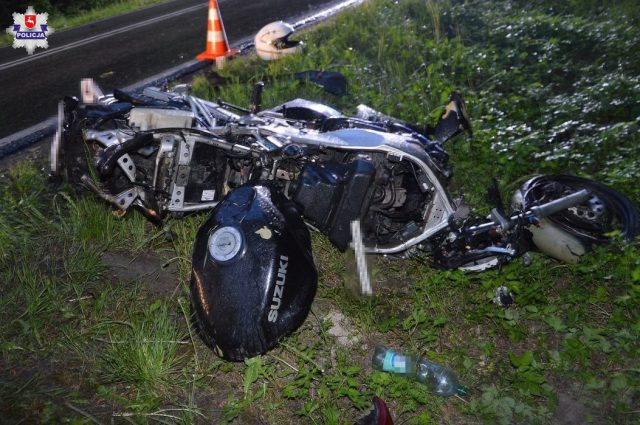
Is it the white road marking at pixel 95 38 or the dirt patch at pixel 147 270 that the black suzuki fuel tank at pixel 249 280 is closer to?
the dirt patch at pixel 147 270

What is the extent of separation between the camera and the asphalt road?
294 inches

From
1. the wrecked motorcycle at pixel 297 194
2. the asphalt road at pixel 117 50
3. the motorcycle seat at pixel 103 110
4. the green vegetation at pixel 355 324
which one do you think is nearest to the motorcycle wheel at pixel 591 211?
the wrecked motorcycle at pixel 297 194

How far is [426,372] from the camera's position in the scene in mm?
3611

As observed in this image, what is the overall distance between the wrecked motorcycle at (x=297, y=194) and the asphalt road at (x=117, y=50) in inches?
118

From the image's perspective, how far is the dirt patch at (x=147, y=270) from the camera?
426 cm

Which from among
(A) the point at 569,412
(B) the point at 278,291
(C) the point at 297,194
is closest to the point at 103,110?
(C) the point at 297,194

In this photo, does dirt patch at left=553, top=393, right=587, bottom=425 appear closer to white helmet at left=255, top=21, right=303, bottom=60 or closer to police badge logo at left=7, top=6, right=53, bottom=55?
white helmet at left=255, top=21, right=303, bottom=60

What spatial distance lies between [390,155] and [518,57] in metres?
4.40

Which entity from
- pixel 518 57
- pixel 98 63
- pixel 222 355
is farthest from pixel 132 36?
pixel 222 355

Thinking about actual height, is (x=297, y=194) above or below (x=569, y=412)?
above

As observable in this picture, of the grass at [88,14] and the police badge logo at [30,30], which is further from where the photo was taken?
the grass at [88,14]

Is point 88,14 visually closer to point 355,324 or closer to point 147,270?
point 147,270

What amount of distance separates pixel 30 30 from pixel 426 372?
40.5 ft

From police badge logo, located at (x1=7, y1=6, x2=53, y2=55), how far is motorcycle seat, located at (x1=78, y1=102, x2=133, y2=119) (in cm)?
680
